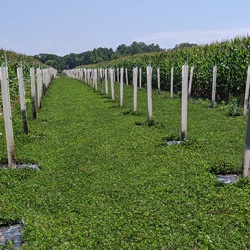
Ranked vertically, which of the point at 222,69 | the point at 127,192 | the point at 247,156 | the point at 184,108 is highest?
the point at 222,69

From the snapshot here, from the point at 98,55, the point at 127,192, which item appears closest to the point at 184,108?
the point at 127,192

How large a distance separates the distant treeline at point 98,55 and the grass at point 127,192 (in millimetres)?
55199

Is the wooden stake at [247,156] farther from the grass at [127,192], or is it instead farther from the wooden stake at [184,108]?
the wooden stake at [184,108]

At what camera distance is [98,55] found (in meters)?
109

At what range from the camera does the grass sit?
4465mm

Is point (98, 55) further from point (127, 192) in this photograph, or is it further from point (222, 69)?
point (127, 192)

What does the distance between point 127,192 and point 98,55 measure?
347 ft

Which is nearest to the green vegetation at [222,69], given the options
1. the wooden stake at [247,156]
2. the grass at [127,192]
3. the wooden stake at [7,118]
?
the grass at [127,192]

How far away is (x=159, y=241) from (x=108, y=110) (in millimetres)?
11457

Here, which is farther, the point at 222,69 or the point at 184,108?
the point at 222,69

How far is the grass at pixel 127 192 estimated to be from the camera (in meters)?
4.46

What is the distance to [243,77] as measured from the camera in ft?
55.6

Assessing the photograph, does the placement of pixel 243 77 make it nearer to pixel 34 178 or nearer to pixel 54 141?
pixel 54 141

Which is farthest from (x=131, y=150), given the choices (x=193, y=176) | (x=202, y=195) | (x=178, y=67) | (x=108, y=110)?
(x=178, y=67)
